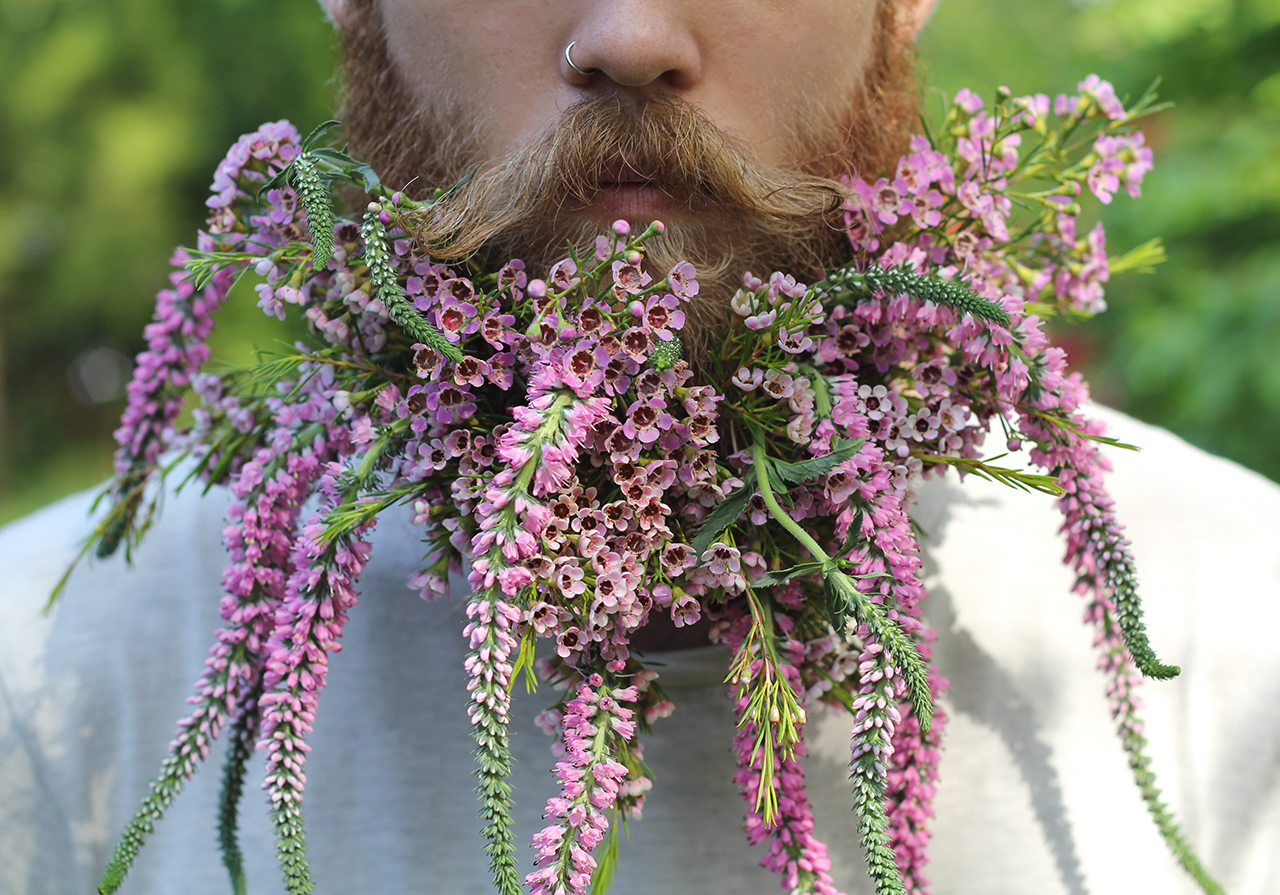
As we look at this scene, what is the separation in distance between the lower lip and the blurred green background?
4076 millimetres

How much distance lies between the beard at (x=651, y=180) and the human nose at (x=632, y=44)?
42mm

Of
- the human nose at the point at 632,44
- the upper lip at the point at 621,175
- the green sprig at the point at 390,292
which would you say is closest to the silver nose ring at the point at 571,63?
the human nose at the point at 632,44

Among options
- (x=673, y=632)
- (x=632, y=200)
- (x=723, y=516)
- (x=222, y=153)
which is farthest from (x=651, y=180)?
(x=222, y=153)

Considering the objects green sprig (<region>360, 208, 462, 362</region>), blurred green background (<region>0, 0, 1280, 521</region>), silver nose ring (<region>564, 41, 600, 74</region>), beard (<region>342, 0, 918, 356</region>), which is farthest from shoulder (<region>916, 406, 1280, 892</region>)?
blurred green background (<region>0, 0, 1280, 521</region>)

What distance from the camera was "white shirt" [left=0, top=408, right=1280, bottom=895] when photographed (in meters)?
1.94

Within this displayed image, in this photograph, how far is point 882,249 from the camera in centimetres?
165

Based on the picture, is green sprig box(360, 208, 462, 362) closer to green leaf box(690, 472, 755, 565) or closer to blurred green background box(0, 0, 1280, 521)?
green leaf box(690, 472, 755, 565)

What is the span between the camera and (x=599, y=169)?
1.51 metres

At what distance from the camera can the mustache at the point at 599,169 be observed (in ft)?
4.91

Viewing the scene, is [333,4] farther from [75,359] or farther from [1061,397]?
[75,359]

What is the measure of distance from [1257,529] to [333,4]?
7.77 ft

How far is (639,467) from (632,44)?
25.5 inches

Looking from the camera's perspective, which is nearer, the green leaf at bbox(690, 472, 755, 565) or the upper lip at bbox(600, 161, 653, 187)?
the green leaf at bbox(690, 472, 755, 565)

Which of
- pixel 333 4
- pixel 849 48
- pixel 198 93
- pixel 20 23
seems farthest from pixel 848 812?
pixel 20 23
